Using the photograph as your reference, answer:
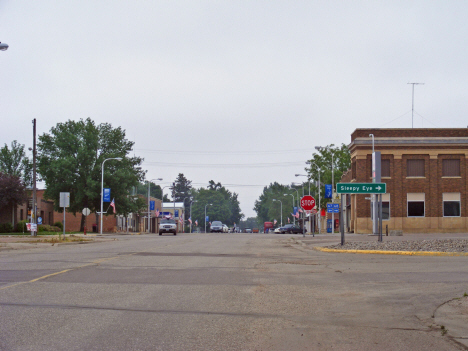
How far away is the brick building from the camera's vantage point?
176 ft

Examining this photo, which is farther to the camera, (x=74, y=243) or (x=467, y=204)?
(x=467, y=204)

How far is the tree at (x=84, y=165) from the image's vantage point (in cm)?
6838

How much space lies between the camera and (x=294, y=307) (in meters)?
8.86

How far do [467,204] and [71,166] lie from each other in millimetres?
45255

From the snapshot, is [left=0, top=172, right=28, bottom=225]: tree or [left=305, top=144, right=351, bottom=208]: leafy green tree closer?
[left=0, top=172, right=28, bottom=225]: tree

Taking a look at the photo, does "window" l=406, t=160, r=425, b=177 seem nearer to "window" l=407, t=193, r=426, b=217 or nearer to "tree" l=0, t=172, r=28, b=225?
"window" l=407, t=193, r=426, b=217

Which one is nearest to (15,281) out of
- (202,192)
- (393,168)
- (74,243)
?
(74,243)

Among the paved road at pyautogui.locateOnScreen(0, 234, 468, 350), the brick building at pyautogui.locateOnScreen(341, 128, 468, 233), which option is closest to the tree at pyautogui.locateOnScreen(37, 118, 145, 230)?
the brick building at pyautogui.locateOnScreen(341, 128, 468, 233)

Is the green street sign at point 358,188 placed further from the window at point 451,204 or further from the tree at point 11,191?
the tree at point 11,191

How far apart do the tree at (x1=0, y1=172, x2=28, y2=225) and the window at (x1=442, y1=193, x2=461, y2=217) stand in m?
45.4

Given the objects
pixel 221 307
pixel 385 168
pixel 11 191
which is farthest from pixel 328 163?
pixel 221 307

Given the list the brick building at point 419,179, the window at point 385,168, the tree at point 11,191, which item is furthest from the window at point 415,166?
the tree at point 11,191

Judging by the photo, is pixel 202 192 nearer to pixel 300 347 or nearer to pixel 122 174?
pixel 122 174

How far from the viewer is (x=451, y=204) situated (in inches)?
2126
